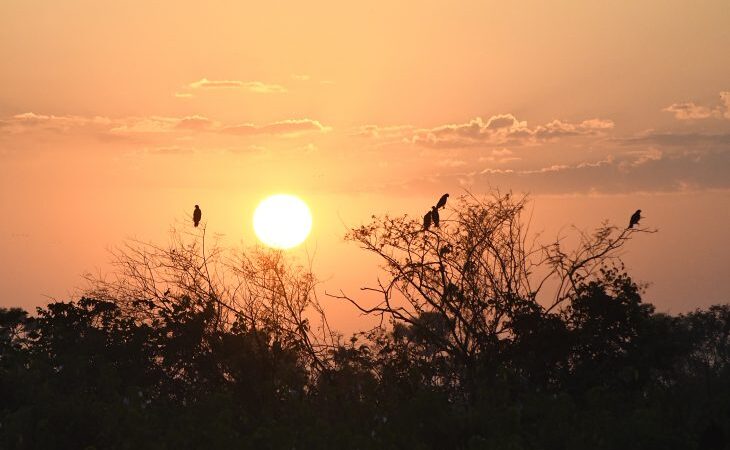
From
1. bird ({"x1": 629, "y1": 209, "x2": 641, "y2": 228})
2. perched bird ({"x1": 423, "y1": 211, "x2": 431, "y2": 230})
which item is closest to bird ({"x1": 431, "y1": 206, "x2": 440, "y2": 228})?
perched bird ({"x1": 423, "y1": 211, "x2": 431, "y2": 230})

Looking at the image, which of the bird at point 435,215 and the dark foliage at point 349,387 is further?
the bird at point 435,215

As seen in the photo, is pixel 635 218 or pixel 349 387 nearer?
pixel 349 387

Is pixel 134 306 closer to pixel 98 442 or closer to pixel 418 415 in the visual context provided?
pixel 98 442

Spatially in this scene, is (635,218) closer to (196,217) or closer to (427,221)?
(427,221)

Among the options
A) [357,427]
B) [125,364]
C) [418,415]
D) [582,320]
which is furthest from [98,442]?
[582,320]

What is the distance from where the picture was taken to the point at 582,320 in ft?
107

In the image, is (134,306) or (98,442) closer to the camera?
(98,442)

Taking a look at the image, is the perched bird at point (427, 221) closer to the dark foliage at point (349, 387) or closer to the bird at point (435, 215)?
the bird at point (435, 215)

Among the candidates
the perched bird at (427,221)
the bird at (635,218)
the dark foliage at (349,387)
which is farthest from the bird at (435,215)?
the bird at (635,218)

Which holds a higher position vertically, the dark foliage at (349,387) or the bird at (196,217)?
the bird at (196,217)

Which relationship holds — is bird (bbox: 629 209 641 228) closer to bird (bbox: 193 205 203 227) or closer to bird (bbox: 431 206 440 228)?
bird (bbox: 431 206 440 228)

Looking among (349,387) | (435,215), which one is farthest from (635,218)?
(349,387)

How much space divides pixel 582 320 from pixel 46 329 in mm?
19968

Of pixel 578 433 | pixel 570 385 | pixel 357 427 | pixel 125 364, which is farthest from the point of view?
pixel 125 364
